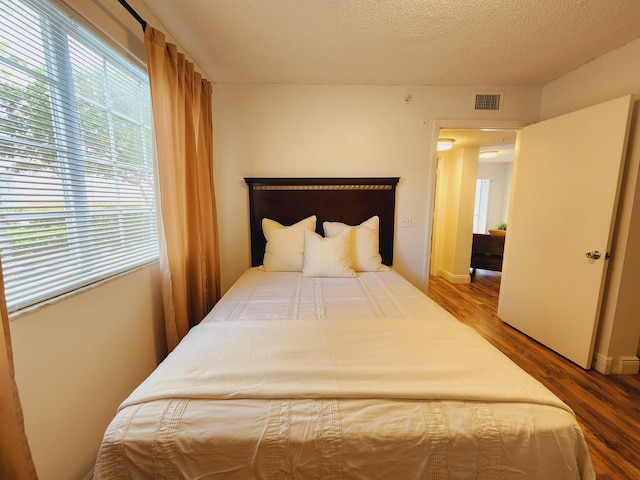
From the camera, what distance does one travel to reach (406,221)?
2.61m

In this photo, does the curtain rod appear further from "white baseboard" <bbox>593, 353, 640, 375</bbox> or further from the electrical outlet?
"white baseboard" <bbox>593, 353, 640, 375</bbox>

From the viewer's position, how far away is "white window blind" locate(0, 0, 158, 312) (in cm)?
87

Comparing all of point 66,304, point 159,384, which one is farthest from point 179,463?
point 66,304

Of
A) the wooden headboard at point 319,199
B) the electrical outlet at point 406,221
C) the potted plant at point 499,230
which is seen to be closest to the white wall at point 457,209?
the potted plant at point 499,230

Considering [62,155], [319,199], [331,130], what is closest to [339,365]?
[62,155]

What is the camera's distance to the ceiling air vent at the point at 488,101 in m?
2.46

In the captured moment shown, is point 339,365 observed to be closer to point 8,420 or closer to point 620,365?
point 8,420

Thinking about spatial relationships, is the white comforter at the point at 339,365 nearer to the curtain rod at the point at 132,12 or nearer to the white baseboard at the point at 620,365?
the curtain rod at the point at 132,12

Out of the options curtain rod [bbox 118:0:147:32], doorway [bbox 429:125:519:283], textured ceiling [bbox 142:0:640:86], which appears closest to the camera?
curtain rod [bbox 118:0:147:32]

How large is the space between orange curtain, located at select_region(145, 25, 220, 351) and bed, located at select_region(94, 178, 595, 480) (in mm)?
605

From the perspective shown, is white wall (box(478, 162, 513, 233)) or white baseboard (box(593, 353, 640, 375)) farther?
white wall (box(478, 162, 513, 233))

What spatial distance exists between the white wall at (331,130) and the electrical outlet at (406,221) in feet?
0.62

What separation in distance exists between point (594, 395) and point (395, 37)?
2733 mm

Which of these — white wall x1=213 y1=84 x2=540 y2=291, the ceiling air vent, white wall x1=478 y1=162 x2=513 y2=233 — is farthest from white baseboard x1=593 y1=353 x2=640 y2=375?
white wall x1=478 y1=162 x2=513 y2=233
